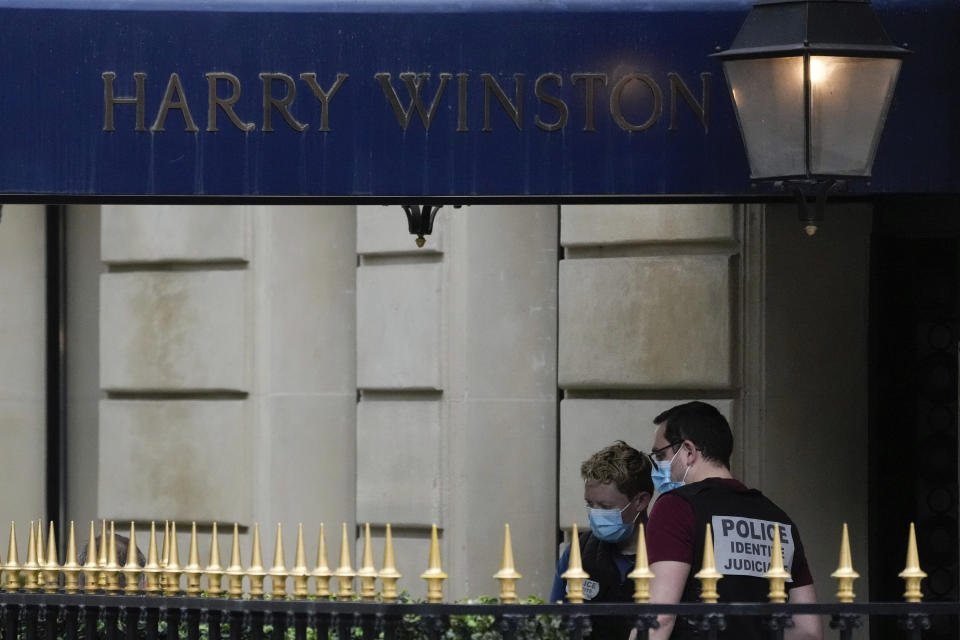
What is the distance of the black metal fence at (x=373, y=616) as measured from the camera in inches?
194

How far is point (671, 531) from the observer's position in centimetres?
584

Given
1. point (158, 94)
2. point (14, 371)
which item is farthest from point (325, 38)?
point (14, 371)

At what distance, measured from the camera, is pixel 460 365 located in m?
9.75

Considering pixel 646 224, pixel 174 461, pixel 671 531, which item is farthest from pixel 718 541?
pixel 174 461

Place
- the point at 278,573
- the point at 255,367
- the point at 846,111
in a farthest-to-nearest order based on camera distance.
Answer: the point at 255,367 → the point at 846,111 → the point at 278,573

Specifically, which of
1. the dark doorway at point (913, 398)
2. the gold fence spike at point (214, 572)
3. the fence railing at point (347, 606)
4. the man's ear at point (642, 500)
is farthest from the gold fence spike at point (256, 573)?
the dark doorway at point (913, 398)

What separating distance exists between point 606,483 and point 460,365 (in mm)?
2939

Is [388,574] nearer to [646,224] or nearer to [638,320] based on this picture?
[638,320]

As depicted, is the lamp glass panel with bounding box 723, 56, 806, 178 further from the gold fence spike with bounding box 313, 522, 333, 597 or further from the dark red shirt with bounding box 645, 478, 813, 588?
the gold fence spike with bounding box 313, 522, 333, 597

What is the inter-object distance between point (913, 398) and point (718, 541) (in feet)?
9.86

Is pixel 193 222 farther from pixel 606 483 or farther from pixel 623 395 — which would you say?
pixel 606 483

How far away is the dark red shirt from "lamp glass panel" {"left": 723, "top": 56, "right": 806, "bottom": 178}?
1.06m

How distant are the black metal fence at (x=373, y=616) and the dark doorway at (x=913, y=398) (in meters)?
3.32

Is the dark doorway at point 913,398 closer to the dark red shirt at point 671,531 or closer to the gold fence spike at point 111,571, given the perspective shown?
the dark red shirt at point 671,531
